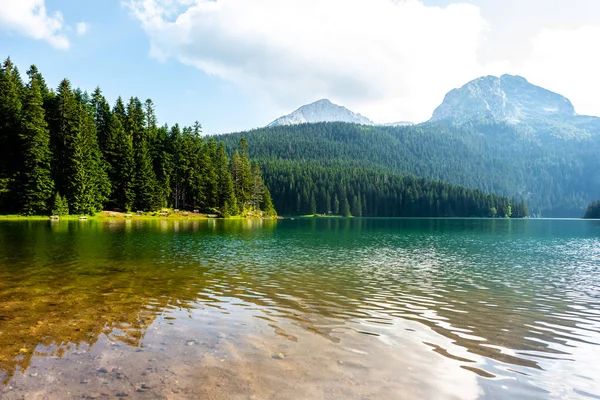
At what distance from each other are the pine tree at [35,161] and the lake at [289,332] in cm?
5818

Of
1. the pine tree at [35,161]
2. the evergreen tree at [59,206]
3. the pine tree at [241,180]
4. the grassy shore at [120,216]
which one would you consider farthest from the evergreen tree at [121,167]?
the pine tree at [241,180]

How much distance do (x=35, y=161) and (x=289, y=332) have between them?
3212 inches

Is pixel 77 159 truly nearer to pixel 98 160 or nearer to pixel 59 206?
pixel 98 160

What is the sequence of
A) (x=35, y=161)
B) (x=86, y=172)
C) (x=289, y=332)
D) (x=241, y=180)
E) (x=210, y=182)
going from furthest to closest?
(x=241, y=180) < (x=210, y=182) < (x=86, y=172) < (x=35, y=161) < (x=289, y=332)

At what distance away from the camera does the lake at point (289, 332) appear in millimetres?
8047

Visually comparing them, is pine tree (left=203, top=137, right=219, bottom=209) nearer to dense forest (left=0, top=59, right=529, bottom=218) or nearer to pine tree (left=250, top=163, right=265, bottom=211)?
dense forest (left=0, top=59, right=529, bottom=218)

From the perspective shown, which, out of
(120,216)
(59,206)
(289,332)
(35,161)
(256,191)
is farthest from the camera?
(256,191)

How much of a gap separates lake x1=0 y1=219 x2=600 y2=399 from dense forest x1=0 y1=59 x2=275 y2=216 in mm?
60888

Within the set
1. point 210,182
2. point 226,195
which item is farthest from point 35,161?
point 226,195

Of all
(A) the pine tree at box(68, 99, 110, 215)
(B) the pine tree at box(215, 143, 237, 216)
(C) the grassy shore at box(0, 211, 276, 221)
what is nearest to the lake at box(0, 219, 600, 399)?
(C) the grassy shore at box(0, 211, 276, 221)

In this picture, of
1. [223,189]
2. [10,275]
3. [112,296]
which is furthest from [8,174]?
[112,296]

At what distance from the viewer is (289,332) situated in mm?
11961

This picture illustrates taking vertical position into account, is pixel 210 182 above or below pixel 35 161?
below

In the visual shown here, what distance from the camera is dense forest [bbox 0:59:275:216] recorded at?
75875 millimetres
